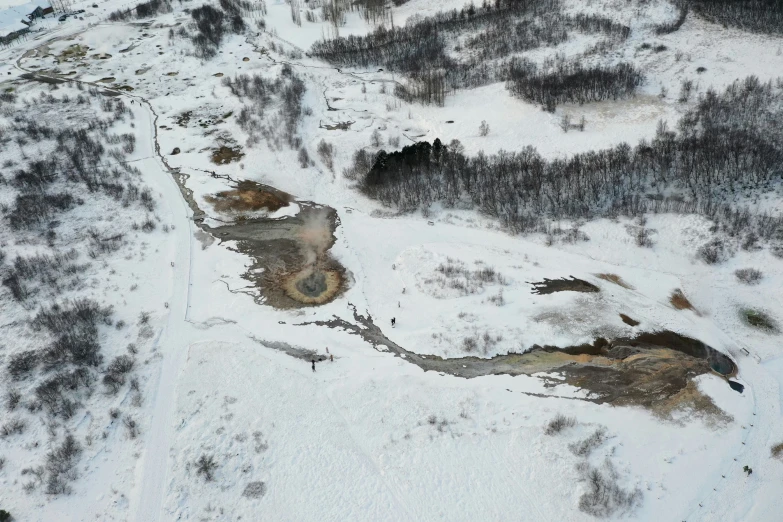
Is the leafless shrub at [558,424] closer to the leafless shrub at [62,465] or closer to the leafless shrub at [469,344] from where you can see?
the leafless shrub at [469,344]

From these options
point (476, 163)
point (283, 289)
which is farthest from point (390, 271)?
point (476, 163)

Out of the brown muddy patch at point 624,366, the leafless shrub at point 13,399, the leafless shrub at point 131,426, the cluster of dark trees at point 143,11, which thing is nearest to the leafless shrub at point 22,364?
the leafless shrub at point 13,399

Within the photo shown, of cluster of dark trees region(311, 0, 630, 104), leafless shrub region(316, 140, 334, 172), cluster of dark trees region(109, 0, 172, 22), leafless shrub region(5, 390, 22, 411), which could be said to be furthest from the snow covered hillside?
cluster of dark trees region(109, 0, 172, 22)

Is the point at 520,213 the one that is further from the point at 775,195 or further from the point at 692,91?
the point at 692,91

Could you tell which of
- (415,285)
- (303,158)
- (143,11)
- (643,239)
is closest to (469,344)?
(415,285)

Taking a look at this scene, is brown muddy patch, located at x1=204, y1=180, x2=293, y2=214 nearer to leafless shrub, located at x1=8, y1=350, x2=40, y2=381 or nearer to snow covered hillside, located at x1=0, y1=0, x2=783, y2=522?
snow covered hillside, located at x1=0, y1=0, x2=783, y2=522
